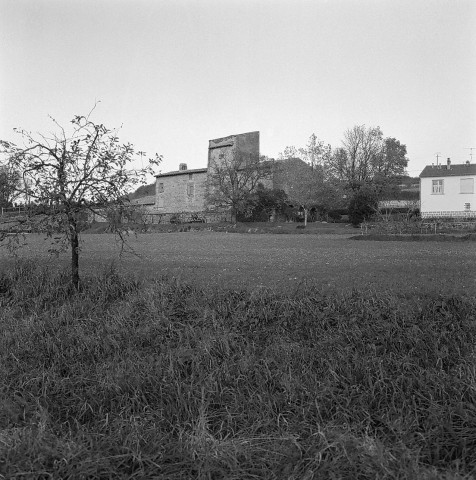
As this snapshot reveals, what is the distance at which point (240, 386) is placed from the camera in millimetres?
3533

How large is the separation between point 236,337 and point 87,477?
7.16ft

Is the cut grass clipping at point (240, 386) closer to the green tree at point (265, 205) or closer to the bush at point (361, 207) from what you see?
the bush at point (361, 207)

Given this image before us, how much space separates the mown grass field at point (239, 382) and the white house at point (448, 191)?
3970 centimetres

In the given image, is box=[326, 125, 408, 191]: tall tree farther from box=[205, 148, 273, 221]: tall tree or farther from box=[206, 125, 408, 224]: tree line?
box=[205, 148, 273, 221]: tall tree

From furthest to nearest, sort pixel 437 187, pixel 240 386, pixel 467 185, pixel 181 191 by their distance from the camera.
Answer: pixel 181 191 → pixel 437 187 → pixel 467 185 → pixel 240 386

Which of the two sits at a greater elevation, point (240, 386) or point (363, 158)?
point (363, 158)

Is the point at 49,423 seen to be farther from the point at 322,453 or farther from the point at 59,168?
the point at 59,168

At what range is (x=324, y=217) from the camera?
149 feet

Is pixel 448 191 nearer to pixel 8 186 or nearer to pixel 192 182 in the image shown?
pixel 192 182

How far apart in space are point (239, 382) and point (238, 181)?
142ft

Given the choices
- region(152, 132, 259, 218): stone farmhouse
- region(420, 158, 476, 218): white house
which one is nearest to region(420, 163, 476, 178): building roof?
region(420, 158, 476, 218): white house

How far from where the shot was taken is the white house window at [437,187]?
42.1 metres

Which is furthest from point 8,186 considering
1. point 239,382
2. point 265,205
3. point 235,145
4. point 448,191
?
point 235,145

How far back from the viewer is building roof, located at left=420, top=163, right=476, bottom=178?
41.4 m
